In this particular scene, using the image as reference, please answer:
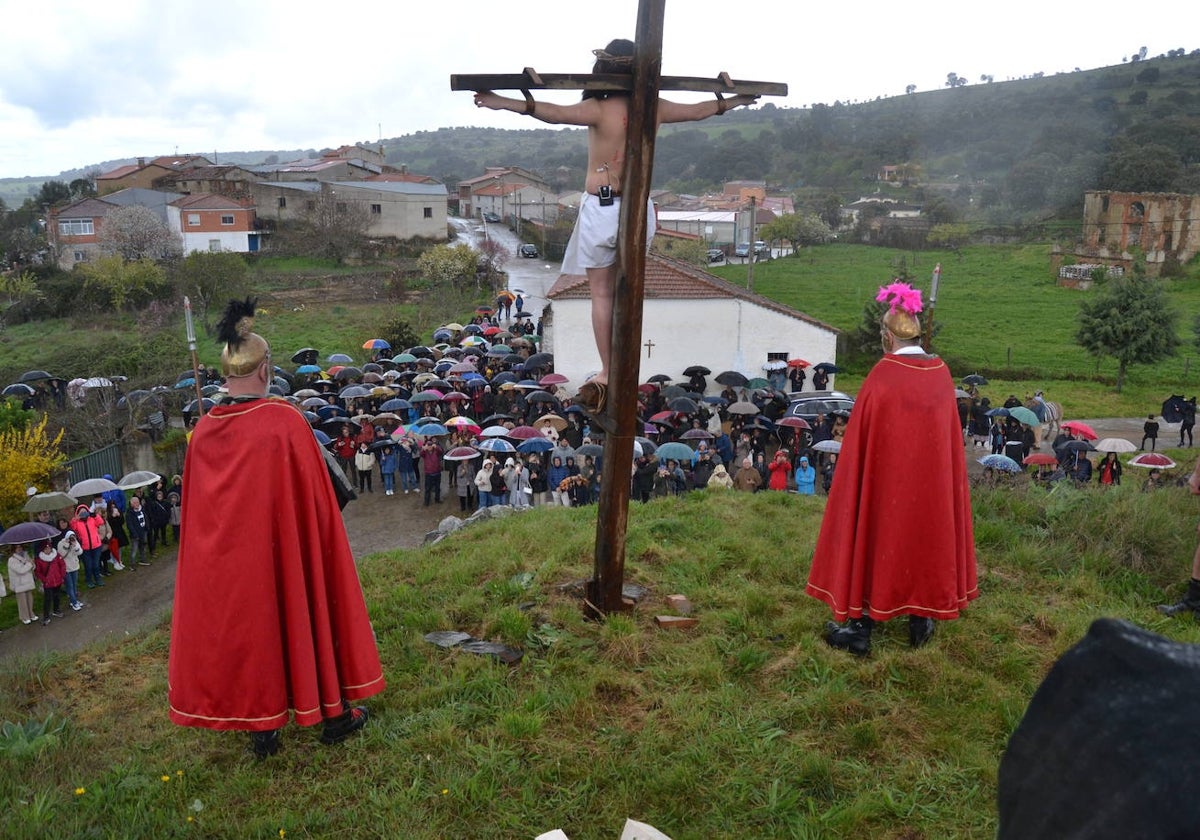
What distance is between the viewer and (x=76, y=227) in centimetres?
6031

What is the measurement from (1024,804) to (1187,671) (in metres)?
0.28

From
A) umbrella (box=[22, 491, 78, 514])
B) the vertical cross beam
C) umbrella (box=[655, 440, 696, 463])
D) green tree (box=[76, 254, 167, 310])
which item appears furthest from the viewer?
green tree (box=[76, 254, 167, 310])

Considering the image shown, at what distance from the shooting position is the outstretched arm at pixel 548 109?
5.37 m

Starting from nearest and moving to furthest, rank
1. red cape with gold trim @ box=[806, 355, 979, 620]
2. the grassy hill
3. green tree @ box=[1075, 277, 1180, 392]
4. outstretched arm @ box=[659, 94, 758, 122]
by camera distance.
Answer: the grassy hill, red cape with gold trim @ box=[806, 355, 979, 620], outstretched arm @ box=[659, 94, 758, 122], green tree @ box=[1075, 277, 1180, 392]

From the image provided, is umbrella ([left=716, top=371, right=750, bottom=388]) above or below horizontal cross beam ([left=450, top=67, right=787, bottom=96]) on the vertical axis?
below

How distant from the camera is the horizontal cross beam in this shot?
17.5ft

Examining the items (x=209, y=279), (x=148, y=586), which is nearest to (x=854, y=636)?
(x=148, y=586)

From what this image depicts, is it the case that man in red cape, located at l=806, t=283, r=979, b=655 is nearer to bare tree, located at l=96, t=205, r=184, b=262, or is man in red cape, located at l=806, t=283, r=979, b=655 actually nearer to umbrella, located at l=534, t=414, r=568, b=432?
umbrella, located at l=534, t=414, r=568, b=432

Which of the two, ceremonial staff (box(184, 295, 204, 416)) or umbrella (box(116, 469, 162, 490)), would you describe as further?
umbrella (box(116, 469, 162, 490))

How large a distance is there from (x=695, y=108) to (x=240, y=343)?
331 cm

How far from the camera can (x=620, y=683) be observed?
5844mm

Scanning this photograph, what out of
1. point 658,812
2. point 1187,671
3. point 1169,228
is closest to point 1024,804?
point 1187,671

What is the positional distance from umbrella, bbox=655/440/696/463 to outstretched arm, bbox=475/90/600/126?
10517 millimetres

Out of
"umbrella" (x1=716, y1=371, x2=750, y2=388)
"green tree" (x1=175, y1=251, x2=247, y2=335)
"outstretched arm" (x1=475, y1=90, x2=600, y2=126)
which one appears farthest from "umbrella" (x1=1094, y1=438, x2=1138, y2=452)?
"green tree" (x1=175, y1=251, x2=247, y2=335)
